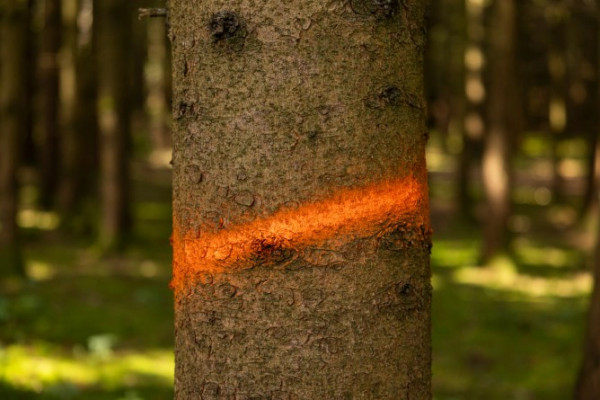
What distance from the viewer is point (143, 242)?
46.2 feet

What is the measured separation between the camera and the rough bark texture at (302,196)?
155cm

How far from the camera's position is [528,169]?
33562 millimetres

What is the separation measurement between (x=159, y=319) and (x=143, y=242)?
220 inches

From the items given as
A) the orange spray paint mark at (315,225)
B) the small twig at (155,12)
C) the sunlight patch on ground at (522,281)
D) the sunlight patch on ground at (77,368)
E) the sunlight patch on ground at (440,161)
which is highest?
the small twig at (155,12)

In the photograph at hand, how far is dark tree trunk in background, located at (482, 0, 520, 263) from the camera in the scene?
39.5 feet

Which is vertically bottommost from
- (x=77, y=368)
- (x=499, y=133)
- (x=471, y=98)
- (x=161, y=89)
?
(x=77, y=368)

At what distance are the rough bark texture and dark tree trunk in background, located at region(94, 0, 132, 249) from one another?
38.2 feet

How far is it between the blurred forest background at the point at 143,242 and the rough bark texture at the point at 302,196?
0.94 m

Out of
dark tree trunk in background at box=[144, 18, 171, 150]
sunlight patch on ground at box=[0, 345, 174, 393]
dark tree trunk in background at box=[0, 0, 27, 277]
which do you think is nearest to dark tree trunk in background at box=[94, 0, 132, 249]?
dark tree trunk in background at box=[0, 0, 27, 277]

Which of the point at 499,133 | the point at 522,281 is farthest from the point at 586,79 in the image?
the point at 522,281

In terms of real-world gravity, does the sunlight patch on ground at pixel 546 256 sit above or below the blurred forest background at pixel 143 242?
below

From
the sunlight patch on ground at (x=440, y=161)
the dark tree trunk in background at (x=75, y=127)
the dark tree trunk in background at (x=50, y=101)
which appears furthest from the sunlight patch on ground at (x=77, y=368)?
the sunlight patch on ground at (x=440, y=161)

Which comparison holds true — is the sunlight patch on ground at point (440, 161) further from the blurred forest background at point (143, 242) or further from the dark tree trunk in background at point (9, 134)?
the dark tree trunk in background at point (9, 134)

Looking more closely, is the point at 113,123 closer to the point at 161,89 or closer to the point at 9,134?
the point at 9,134
